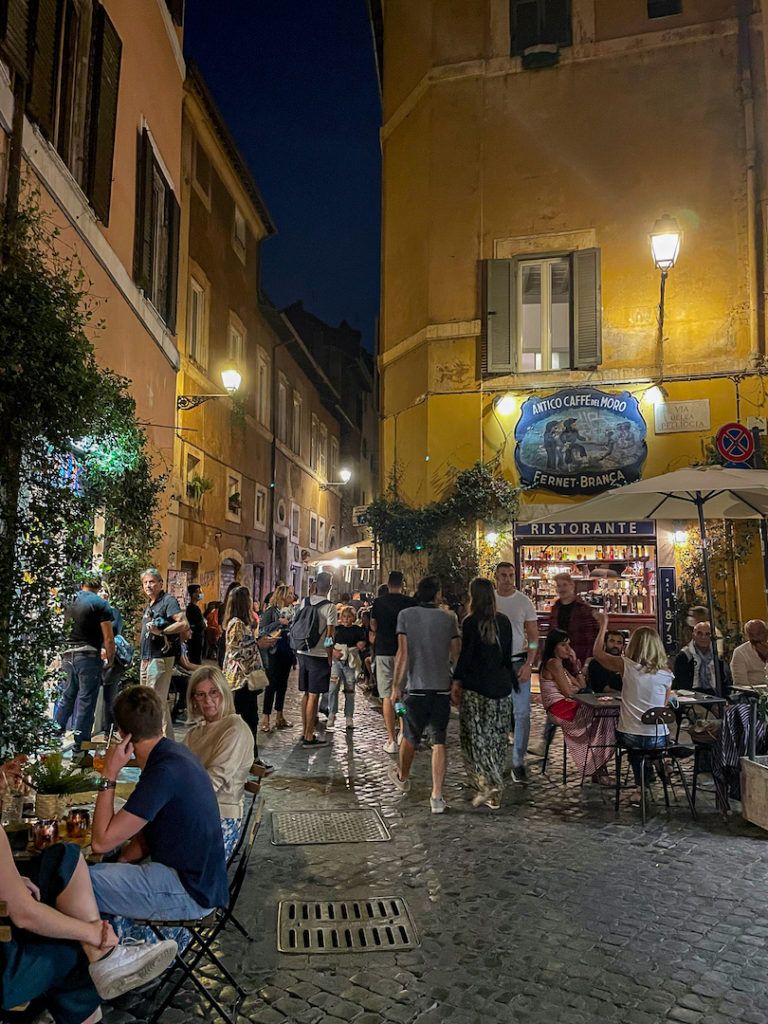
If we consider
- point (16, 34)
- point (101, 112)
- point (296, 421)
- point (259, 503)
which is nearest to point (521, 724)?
point (16, 34)

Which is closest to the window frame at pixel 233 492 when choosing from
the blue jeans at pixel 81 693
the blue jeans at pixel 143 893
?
the blue jeans at pixel 81 693

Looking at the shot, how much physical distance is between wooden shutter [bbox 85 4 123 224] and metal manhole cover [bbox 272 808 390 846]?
619cm

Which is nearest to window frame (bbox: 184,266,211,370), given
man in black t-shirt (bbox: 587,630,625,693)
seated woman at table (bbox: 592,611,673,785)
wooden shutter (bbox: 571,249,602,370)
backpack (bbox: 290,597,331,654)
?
wooden shutter (bbox: 571,249,602,370)

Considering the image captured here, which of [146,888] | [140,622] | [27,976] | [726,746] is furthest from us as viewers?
[140,622]

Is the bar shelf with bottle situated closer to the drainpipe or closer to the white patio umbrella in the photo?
the white patio umbrella

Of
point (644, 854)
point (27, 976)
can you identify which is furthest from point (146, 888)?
point (644, 854)

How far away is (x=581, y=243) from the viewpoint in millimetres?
13359

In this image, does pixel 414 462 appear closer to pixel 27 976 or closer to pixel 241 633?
pixel 241 633

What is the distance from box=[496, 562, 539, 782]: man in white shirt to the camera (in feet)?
23.9

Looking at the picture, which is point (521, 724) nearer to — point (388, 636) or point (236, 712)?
point (388, 636)

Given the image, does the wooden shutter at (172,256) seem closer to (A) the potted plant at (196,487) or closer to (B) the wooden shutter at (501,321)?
(A) the potted plant at (196,487)

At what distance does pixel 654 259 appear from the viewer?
1230cm

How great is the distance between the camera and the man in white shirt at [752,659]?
24.6 ft

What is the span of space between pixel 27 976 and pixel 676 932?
310 centimetres
